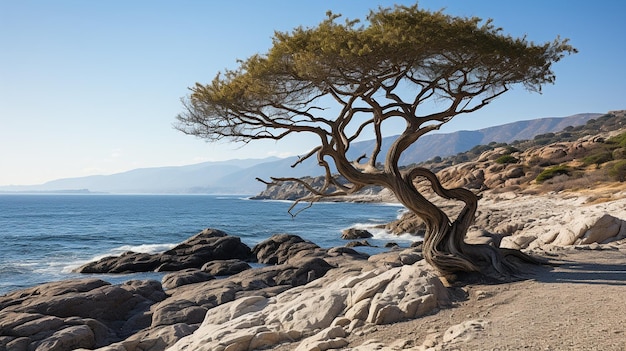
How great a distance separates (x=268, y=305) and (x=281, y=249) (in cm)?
1663

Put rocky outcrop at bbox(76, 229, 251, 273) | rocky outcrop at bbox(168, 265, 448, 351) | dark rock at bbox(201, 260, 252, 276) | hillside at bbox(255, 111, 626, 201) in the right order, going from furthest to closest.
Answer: hillside at bbox(255, 111, 626, 201)
rocky outcrop at bbox(76, 229, 251, 273)
dark rock at bbox(201, 260, 252, 276)
rocky outcrop at bbox(168, 265, 448, 351)

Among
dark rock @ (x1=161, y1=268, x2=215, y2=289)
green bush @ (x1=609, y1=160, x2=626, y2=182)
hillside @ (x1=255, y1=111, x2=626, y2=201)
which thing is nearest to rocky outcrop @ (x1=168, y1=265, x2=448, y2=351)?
dark rock @ (x1=161, y1=268, x2=215, y2=289)

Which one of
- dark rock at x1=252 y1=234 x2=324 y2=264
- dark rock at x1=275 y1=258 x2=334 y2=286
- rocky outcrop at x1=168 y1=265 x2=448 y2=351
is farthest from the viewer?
dark rock at x1=252 y1=234 x2=324 y2=264

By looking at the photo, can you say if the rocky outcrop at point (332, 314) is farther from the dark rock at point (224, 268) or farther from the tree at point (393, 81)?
the dark rock at point (224, 268)

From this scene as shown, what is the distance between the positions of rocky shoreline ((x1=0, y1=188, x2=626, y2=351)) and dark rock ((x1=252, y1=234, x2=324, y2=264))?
6.05 feet

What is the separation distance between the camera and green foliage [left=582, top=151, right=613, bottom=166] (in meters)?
49.2

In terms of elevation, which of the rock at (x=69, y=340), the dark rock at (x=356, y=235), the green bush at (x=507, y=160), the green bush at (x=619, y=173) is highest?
the green bush at (x=507, y=160)

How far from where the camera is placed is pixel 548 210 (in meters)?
31.9

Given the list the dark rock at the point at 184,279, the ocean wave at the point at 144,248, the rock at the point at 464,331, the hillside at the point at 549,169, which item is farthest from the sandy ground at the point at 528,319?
the hillside at the point at 549,169

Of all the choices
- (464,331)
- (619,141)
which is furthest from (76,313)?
(619,141)

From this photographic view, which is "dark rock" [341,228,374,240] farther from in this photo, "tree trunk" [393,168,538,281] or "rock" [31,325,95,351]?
"rock" [31,325,95,351]

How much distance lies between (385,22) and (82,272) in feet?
73.1

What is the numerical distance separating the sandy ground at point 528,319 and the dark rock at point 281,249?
1526 cm

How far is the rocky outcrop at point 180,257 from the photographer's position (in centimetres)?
2556
